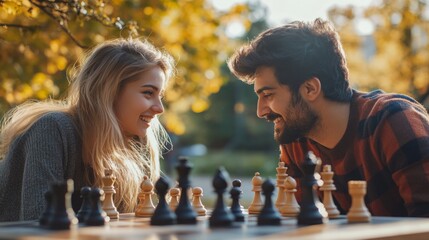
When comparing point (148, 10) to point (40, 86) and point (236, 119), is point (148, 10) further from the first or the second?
point (236, 119)

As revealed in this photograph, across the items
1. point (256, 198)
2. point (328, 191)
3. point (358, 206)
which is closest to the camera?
point (358, 206)

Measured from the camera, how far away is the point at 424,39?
14.8 m

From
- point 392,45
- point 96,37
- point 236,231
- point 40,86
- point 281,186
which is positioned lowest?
point 236,231

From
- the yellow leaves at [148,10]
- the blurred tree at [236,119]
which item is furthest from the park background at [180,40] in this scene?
the blurred tree at [236,119]

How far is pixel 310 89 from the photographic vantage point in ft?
13.3

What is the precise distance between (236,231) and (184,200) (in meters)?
0.42

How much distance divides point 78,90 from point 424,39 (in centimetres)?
1156

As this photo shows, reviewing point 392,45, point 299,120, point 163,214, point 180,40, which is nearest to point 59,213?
point 163,214

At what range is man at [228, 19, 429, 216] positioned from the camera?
143 inches

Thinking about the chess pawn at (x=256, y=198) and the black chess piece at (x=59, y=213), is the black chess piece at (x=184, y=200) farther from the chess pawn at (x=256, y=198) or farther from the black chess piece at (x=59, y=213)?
the chess pawn at (x=256, y=198)

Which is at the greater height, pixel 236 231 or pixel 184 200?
pixel 184 200

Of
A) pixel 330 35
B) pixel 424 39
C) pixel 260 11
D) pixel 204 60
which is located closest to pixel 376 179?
pixel 330 35

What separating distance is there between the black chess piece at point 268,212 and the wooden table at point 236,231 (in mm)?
34

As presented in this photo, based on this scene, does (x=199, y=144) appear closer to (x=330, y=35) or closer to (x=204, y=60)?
(x=204, y=60)
